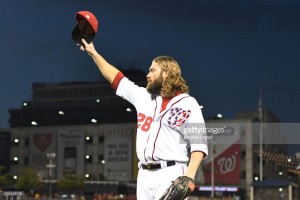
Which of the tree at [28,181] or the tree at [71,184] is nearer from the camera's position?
the tree at [28,181]

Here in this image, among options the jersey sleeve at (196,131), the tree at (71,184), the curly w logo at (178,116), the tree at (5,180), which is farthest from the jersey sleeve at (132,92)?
the tree at (71,184)

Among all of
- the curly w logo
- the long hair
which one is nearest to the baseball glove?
the curly w logo

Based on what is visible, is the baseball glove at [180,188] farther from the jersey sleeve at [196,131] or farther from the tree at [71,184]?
the tree at [71,184]

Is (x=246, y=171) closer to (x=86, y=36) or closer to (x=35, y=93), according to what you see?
(x=35, y=93)

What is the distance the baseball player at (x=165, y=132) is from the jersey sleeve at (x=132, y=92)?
169mm

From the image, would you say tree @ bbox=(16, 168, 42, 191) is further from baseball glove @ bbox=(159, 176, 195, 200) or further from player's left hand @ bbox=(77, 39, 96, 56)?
baseball glove @ bbox=(159, 176, 195, 200)

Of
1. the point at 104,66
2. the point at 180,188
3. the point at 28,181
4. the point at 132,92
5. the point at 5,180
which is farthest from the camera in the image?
the point at 5,180

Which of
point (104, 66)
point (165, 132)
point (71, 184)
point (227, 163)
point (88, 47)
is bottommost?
point (71, 184)

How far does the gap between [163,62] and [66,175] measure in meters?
64.6

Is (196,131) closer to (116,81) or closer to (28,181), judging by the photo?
(116,81)

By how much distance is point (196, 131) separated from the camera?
4.86 metres

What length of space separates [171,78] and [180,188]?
922 mm

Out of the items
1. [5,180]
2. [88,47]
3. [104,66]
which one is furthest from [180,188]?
[5,180]

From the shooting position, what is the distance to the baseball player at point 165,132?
492 cm
